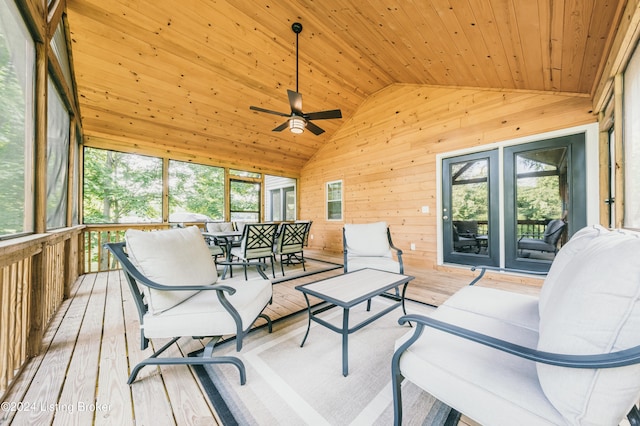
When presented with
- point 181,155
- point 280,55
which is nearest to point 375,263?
point 280,55

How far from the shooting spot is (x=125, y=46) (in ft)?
10.1

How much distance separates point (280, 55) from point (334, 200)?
342 centimetres

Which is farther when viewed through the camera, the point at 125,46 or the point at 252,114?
the point at 252,114

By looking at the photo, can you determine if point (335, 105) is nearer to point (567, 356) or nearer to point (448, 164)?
point (448, 164)

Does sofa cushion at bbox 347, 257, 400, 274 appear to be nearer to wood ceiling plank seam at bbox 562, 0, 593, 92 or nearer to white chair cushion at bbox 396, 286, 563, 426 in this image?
white chair cushion at bbox 396, 286, 563, 426

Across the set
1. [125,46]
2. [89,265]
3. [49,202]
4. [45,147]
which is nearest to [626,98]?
[45,147]

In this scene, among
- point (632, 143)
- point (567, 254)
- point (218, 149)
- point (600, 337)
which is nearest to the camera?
point (600, 337)

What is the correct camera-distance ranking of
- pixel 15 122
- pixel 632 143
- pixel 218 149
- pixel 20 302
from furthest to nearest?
pixel 218 149 → pixel 632 143 → pixel 20 302 → pixel 15 122

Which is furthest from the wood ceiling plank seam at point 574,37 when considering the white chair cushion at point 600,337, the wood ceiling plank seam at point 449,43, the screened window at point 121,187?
the screened window at point 121,187

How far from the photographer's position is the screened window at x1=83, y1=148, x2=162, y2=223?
4.11m

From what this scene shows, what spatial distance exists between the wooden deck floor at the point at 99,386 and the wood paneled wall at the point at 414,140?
3626 mm

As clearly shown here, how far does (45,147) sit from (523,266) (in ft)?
17.7

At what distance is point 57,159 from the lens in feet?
7.95

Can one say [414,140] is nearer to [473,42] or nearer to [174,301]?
[473,42]
